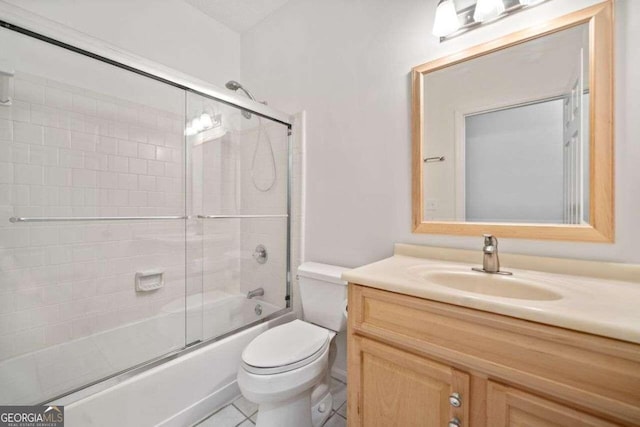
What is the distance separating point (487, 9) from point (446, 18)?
16 centimetres

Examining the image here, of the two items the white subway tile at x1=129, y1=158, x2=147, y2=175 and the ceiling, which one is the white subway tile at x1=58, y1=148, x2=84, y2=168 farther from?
the ceiling

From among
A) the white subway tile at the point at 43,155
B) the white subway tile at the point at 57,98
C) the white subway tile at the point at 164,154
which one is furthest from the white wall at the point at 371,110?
the white subway tile at the point at 43,155

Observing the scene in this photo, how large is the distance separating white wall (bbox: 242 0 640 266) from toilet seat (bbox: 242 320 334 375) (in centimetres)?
47

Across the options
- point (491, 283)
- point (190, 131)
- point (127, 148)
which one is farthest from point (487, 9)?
point (127, 148)

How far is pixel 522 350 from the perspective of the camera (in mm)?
686

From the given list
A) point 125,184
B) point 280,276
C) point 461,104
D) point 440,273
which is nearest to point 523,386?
point 440,273

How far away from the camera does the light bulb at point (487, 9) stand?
113cm

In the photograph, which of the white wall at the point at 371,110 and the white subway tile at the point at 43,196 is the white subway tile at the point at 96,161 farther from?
the white wall at the point at 371,110

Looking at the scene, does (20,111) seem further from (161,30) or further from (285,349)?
(285,349)

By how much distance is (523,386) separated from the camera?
685mm

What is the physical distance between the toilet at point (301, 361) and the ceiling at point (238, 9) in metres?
1.98

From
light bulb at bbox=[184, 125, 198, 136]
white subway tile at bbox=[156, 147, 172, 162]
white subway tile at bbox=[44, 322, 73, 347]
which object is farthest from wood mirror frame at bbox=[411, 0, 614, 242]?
white subway tile at bbox=[44, 322, 73, 347]

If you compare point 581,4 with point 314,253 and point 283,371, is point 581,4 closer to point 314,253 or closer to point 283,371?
point 314,253

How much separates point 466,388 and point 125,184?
209cm
